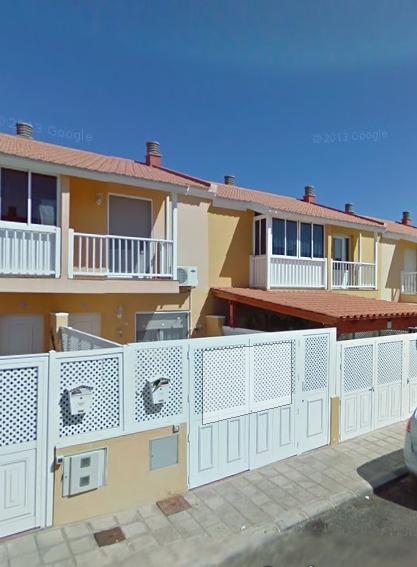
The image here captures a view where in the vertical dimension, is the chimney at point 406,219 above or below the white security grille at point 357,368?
above

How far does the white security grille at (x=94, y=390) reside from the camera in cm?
436

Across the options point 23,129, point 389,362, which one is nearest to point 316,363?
point 389,362

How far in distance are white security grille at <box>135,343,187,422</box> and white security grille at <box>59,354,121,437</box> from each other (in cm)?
30

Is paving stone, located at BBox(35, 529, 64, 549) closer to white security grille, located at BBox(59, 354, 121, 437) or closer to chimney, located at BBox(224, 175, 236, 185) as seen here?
white security grille, located at BBox(59, 354, 121, 437)

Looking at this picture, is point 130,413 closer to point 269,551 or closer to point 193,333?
point 269,551

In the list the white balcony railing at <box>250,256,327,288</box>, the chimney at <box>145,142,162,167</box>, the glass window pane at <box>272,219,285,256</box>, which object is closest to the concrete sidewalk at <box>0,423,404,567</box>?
the white balcony railing at <box>250,256,327,288</box>

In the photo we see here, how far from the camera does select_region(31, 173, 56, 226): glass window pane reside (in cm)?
933

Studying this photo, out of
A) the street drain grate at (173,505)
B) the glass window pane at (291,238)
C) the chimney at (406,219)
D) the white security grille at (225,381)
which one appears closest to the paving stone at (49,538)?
the street drain grate at (173,505)

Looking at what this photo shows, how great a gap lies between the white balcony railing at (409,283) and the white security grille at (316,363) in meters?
15.6

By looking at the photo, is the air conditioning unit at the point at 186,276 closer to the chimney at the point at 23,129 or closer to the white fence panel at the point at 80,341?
the white fence panel at the point at 80,341

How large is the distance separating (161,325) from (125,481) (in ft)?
23.4

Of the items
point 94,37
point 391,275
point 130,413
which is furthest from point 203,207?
point 391,275

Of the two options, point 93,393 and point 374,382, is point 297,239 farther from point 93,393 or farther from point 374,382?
point 93,393

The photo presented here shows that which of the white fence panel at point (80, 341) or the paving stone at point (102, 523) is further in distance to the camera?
the white fence panel at point (80, 341)
